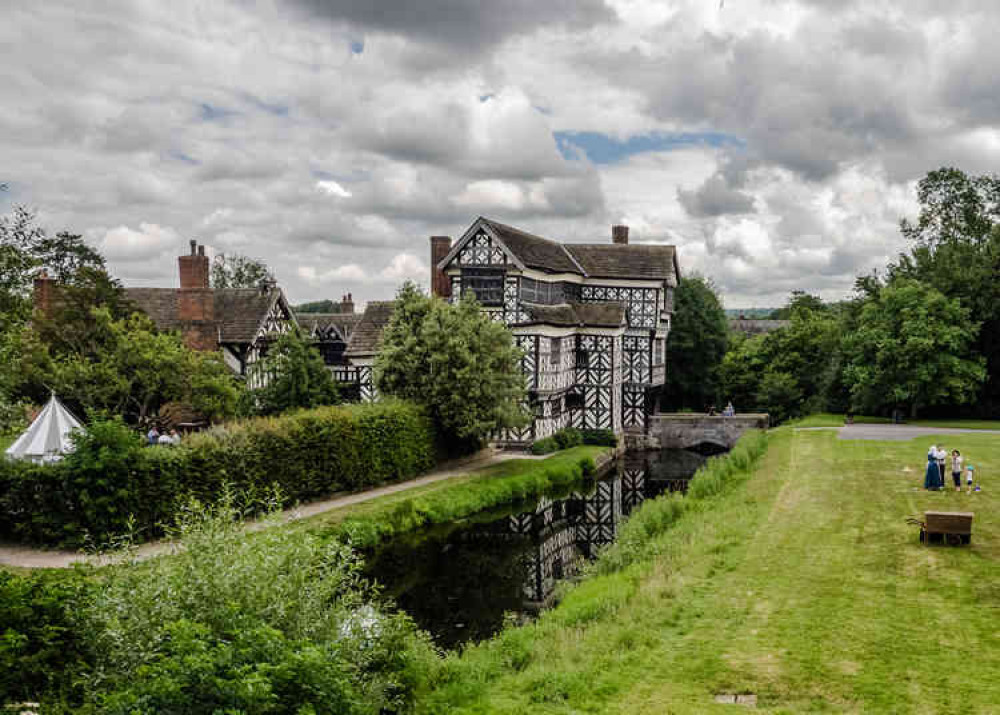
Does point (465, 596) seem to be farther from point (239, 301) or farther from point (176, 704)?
point (239, 301)

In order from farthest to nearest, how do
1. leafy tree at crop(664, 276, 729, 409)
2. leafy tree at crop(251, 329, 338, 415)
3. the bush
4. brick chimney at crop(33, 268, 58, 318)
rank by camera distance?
leafy tree at crop(664, 276, 729, 409), brick chimney at crop(33, 268, 58, 318), leafy tree at crop(251, 329, 338, 415), the bush

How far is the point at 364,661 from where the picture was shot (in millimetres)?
8508

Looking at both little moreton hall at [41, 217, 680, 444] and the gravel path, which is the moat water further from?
little moreton hall at [41, 217, 680, 444]

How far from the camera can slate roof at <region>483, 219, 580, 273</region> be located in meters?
33.9

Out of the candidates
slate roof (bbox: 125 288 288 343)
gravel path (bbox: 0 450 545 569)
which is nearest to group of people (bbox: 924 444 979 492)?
gravel path (bbox: 0 450 545 569)

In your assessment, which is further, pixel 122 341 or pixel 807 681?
pixel 122 341

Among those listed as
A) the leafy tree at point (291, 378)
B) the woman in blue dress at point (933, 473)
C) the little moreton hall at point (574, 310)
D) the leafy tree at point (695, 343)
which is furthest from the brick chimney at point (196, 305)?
the woman in blue dress at point (933, 473)

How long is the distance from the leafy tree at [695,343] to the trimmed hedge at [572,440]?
1365 cm

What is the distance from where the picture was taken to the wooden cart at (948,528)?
13641mm

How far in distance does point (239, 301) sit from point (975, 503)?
3401 cm

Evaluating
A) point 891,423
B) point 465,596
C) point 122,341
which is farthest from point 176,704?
point 891,423

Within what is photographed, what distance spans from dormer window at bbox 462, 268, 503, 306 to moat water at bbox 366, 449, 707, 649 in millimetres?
9912

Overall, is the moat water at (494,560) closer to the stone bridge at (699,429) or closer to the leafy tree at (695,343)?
the stone bridge at (699,429)

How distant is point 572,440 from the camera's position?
36.0m
